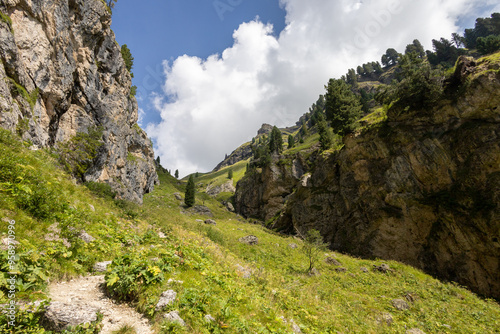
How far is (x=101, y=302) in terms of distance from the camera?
547 centimetres

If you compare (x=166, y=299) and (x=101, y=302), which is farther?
(x=166, y=299)

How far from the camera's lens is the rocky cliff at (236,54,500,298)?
2270 centimetres

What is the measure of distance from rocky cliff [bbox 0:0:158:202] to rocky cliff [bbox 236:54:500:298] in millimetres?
41802

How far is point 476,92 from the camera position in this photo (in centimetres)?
2606

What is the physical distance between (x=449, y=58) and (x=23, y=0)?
152 m

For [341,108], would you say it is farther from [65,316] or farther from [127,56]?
[127,56]

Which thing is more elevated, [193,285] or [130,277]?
[130,277]

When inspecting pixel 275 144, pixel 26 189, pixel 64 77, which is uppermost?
pixel 275 144

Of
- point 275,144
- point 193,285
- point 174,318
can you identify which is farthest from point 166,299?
point 275,144

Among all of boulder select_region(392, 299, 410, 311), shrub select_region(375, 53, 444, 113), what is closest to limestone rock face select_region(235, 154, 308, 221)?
shrub select_region(375, 53, 444, 113)

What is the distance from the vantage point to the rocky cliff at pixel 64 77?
16.4 meters

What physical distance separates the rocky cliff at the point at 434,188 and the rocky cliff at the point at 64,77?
1646 inches

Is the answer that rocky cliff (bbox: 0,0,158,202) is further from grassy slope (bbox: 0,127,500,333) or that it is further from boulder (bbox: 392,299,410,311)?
boulder (bbox: 392,299,410,311)

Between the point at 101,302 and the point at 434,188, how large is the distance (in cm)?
3682
